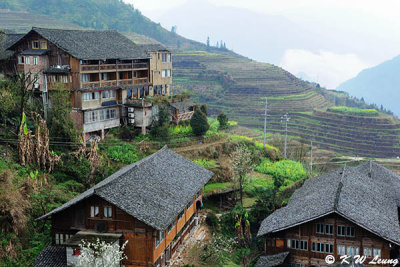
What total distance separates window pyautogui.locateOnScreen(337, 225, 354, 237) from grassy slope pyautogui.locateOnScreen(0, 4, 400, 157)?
2256 inches

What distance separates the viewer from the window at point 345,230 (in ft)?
81.0

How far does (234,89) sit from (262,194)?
220 ft

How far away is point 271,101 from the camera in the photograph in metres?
93.6

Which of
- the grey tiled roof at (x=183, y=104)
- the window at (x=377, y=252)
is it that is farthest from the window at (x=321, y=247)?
the grey tiled roof at (x=183, y=104)

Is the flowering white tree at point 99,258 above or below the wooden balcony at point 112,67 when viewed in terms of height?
below

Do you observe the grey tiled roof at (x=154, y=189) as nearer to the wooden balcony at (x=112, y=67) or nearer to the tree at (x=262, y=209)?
the tree at (x=262, y=209)


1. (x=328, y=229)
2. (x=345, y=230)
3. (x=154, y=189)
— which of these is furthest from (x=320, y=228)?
(x=154, y=189)

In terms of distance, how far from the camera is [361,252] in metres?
24.6

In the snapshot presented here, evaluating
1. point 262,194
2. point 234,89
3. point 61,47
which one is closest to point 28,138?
point 61,47

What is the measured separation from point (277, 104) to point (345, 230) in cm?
6943

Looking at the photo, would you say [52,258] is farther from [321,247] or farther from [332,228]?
[332,228]

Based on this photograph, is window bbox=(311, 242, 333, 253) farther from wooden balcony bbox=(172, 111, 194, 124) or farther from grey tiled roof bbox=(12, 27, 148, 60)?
grey tiled roof bbox=(12, 27, 148, 60)

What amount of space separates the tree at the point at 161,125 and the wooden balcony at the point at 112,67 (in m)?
5.03

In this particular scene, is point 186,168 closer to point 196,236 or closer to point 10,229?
point 196,236
